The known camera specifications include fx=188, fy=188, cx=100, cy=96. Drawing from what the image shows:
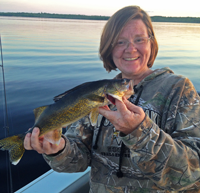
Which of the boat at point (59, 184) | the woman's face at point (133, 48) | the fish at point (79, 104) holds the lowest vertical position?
the boat at point (59, 184)

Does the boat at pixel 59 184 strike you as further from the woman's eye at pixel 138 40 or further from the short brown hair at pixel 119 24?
the woman's eye at pixel 138 40

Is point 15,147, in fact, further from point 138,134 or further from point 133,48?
point 133,48

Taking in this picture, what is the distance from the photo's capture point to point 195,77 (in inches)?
426

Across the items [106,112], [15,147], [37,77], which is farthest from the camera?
[37,77]

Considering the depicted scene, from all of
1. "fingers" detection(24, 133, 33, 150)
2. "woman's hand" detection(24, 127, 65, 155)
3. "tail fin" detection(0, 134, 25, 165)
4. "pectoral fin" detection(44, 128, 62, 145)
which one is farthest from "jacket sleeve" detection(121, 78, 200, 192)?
"tail fin" detection(0, 134, 25, 165)

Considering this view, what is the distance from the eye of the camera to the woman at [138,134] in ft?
5.38

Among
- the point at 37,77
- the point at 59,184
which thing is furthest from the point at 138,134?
the point at 37,77

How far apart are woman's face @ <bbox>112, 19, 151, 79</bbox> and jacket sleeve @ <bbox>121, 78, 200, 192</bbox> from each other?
3.09 ft

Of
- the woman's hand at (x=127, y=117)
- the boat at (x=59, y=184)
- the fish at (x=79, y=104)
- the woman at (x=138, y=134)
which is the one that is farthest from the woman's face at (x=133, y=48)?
the boat at (x=59, y=184)

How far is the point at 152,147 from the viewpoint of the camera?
1606mm

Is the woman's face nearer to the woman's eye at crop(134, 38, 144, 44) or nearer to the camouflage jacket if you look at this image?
the woman's eye at crop(134, 38, 144, 44)

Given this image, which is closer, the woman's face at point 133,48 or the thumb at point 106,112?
the thumb at point 106,112

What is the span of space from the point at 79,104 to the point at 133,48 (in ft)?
3.66

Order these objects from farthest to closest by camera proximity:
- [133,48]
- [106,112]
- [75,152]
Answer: [133,48]
[75,152]
[106,112]
